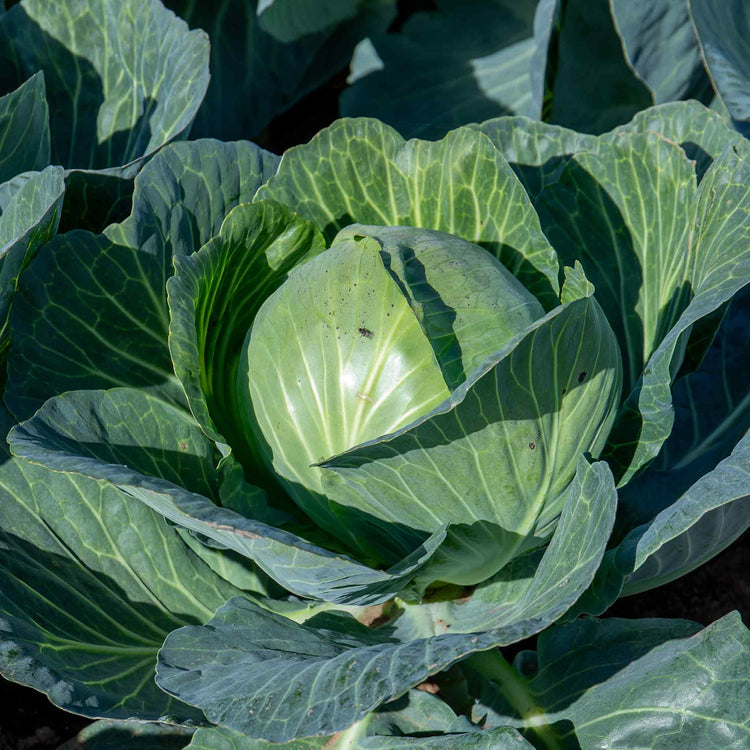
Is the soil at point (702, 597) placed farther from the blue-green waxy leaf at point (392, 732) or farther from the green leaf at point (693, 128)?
the green leaf at point (693, 128)

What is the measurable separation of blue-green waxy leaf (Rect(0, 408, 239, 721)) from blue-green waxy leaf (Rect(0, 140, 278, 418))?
0.20 m

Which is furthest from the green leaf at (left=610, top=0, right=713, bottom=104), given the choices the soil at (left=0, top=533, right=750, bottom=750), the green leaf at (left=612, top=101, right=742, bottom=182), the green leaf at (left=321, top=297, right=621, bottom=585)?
the soil at (left=0, top=533, right=750, bottom=750)

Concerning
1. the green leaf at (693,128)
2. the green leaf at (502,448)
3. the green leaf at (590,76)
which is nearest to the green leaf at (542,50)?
the green leaf at (590,76)

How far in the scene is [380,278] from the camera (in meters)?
1.50

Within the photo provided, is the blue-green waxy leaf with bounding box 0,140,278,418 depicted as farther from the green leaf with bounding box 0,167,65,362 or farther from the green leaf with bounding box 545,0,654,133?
the green leaf with bounding box 545,0,654,133

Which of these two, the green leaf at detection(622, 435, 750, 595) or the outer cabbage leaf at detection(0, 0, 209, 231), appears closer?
the green leaf at detection(622, 435, 750, 595)

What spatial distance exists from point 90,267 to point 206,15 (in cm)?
128

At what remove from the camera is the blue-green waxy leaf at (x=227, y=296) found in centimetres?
160

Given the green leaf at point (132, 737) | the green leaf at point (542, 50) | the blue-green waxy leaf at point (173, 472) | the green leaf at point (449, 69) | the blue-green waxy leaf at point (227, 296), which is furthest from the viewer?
the green leaf at point (449, 69)

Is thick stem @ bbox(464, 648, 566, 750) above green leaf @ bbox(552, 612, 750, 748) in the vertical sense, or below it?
below

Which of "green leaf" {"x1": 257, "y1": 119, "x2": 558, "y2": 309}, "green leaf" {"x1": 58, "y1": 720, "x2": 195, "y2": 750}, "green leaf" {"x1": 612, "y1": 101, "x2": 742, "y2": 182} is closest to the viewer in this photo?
"green leaf" {"x1": 257, "y1": 119, "x2": 558, "y2": 309}

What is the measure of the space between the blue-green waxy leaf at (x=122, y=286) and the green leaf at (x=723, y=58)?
1085 mm

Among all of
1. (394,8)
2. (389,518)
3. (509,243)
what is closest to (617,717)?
(389,518)

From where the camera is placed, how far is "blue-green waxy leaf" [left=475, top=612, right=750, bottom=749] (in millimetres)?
1523
